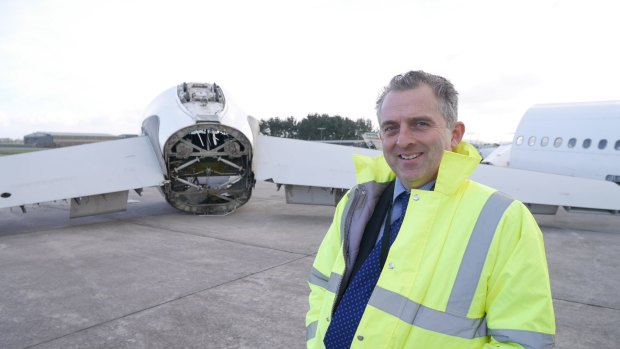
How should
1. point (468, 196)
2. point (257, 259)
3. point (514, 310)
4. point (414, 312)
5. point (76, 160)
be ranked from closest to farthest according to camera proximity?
point (514, 310) < point (414, 312) < point (468, 196) < point (257, 259) < point (76, 160)

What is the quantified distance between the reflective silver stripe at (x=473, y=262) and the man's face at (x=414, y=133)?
1.15 ft

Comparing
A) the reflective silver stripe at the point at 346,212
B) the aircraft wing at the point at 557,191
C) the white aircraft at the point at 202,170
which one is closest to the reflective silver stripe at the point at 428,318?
the reflective silver stripe at the point at 346,212

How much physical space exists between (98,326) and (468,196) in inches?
159

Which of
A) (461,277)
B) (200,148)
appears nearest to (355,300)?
(461,277)

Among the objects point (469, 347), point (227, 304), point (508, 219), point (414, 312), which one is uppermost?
point (508, 219)

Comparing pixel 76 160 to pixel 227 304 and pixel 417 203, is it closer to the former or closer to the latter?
pixel 227 304

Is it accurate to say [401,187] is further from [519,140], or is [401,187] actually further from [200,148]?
[519,140]

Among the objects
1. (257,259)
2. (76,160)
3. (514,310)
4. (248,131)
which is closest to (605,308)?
(514,310)

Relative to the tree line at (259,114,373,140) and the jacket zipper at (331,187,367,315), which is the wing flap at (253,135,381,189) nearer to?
the jacket zipper at (331,187,367,315)

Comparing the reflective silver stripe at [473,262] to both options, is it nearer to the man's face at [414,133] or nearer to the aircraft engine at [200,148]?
the man's face at [414,133]

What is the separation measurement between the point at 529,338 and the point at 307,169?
9005 mm

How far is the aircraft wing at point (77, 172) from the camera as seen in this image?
8289 millimetres

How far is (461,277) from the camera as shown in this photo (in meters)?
1.55

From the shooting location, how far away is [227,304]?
466 cm
